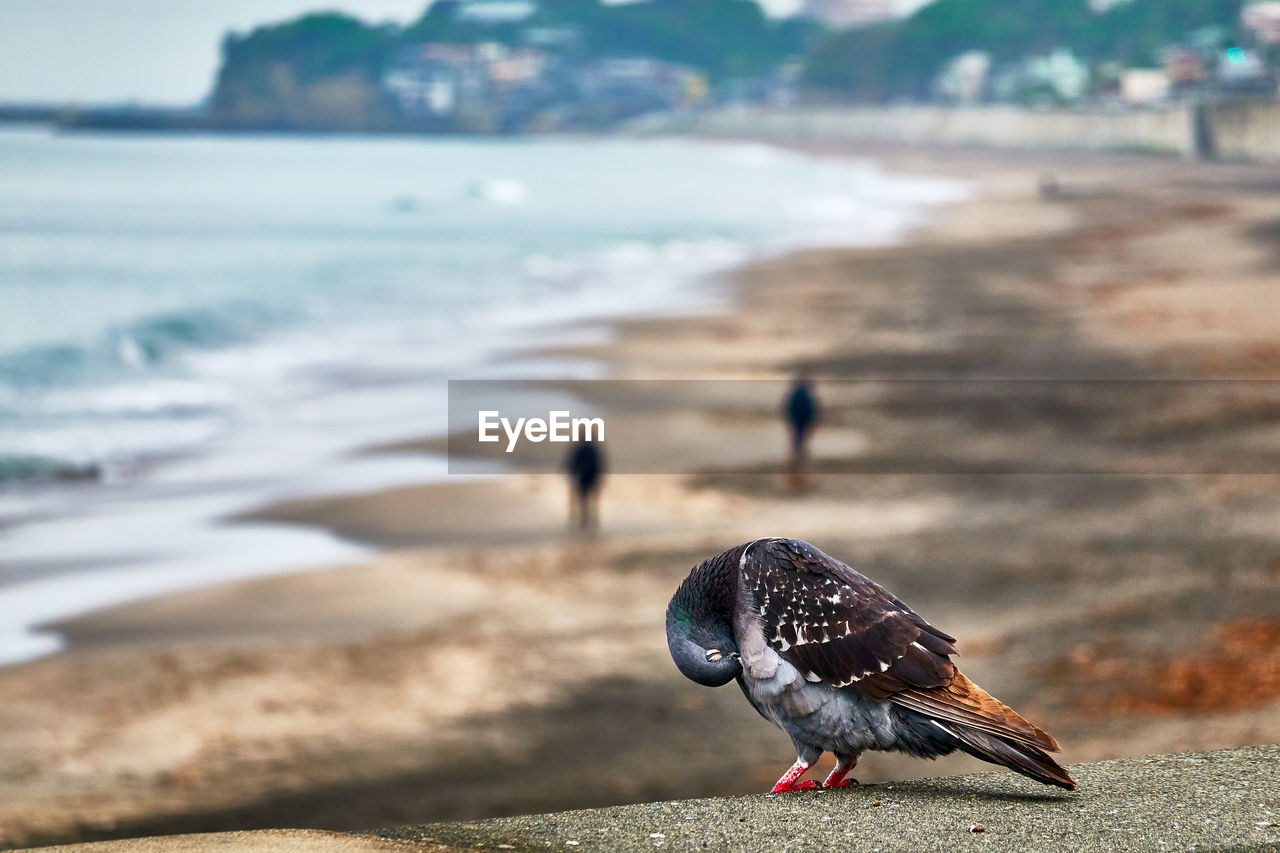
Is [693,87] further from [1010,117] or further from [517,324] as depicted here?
[517,324]

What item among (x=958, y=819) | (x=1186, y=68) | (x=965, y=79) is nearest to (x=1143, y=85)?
(x=1186, y=68)

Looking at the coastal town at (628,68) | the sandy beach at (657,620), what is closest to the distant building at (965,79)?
the coastal town at (628,68)

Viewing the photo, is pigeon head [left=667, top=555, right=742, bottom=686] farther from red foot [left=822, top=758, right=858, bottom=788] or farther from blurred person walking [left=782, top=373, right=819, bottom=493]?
blurred person walking [left=782, top=373, right=819, bottom=493]

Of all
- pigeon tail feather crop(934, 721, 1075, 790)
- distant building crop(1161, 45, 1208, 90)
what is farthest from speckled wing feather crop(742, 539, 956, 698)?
distant building crop(1161, 45, 1208, 90)

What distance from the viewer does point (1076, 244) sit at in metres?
41.6

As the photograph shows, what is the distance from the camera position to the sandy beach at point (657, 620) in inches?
317

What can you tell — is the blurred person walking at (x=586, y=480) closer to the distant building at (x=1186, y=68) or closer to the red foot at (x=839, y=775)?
the red foot at (x=839, y=775)

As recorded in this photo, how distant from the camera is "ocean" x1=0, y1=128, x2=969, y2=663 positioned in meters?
14.4

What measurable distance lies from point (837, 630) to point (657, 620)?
725 centimetres

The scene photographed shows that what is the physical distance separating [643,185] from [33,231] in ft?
132

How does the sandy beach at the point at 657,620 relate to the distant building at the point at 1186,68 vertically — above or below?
below

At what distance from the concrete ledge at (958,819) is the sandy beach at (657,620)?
3.84 metres

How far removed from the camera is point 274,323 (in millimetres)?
35594

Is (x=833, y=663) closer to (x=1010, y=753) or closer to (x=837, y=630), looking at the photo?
(x=837, y=630)
